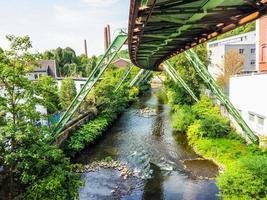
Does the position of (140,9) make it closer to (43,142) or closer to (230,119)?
(43,142)

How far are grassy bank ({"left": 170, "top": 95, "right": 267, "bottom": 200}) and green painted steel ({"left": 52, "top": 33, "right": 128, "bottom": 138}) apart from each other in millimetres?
8330

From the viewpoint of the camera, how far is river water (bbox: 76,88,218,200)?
574 inches

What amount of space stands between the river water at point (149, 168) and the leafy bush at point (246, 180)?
2851 mm

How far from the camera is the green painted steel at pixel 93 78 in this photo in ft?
59.8

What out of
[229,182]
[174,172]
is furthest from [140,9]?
[174,172]

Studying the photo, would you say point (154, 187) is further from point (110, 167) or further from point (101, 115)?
point (101, 115)

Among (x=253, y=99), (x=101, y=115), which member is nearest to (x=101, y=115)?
(x=101, y=115)

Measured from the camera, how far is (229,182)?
1115cm

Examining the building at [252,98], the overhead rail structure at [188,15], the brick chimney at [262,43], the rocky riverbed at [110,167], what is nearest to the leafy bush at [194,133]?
the building at [252,98]

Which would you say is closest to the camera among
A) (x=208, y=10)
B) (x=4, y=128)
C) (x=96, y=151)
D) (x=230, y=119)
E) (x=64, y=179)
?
(x=208, y=10)

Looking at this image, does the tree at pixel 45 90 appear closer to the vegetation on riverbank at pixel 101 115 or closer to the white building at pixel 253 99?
the vegetation on riverbank at pixel 101 115

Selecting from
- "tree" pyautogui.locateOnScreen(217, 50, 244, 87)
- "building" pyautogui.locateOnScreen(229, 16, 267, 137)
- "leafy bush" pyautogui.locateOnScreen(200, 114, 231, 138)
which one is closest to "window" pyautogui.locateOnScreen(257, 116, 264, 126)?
"building" pyautogui.locateOnScreen(229, 16, 267, 137)

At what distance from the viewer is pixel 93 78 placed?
1936 centimetres

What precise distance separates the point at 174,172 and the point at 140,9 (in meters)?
13.0
